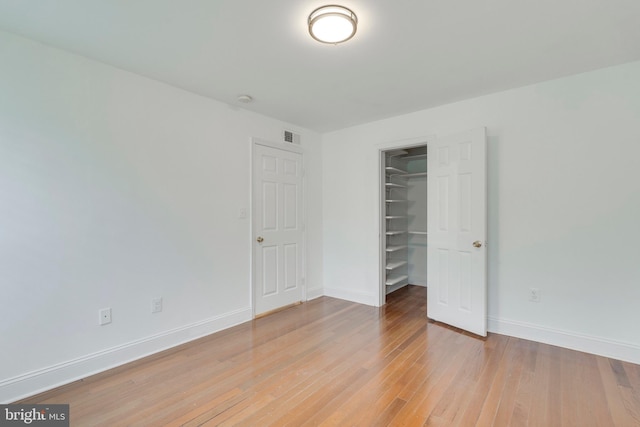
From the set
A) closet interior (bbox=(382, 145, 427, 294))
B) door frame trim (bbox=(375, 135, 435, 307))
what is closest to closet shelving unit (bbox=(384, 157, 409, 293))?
closet interior (bbox=(382, 145, 427, 294))

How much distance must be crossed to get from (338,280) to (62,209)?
3.25 metres

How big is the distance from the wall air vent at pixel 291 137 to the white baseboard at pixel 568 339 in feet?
10.4

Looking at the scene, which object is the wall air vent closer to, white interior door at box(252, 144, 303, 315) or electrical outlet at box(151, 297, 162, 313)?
white interior door at box(252, 144, 303, 315)

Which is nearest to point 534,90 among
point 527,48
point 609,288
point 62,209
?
point 527,48

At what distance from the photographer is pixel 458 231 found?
124 inches

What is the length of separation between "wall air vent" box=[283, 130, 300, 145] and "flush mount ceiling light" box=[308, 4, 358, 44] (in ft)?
6.63

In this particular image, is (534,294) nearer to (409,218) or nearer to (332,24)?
(409,218)

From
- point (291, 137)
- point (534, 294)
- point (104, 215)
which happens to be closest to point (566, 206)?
point (534, 294)

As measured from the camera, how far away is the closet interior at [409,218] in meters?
4.78

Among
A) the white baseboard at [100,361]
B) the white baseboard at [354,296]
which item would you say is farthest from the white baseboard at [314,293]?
the white baseboard at [100,361]

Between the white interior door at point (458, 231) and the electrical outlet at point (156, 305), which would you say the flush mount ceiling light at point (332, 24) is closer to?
the white interior door at point (458, 231)

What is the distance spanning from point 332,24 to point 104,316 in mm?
A: 2784

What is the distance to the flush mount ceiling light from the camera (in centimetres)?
176

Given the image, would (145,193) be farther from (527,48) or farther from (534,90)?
(534,90)
